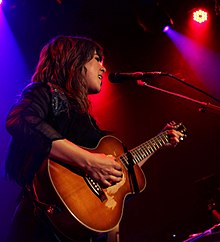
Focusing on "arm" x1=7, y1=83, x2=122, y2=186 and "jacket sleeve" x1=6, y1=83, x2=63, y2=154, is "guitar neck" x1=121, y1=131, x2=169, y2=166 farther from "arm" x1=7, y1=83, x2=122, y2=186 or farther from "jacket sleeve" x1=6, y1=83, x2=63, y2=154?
"jacket sleeve" x1=6, y1=83, x2=63, y2=154

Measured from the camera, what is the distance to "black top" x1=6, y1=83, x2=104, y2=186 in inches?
73.2

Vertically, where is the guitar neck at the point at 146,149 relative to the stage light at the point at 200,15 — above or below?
below

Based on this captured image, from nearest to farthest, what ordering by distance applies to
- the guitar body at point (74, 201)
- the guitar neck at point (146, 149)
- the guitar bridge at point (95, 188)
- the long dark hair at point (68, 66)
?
the guitar body at point (74, 201) < the guitar bridge at point (95, 188) < the long dark hair at point (68, 66) < the guitar neck at point (146, 149)

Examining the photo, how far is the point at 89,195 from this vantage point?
199 centimetres

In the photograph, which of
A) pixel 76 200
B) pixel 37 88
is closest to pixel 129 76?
pixel 37 88

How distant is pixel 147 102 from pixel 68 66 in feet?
12.8

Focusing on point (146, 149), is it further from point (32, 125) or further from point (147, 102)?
point (147, 102)

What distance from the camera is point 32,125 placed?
1872mm

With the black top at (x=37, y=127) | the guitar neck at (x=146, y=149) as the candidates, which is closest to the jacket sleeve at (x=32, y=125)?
the black top at (x=37, y=127)

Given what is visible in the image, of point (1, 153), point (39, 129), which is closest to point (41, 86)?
point (39, 129)

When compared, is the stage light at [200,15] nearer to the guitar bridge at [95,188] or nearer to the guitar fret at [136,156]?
the guitar fret at [136,156]

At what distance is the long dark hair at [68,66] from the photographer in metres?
2.45

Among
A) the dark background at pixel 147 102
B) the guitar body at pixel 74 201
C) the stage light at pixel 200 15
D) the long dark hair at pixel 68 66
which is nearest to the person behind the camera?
the guitar body at pixel 74 201

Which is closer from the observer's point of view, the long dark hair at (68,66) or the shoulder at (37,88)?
the shoulder at (37,88)
